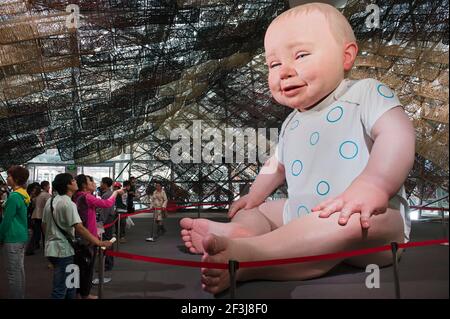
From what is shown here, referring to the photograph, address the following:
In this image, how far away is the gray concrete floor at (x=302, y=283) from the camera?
85.3 inches

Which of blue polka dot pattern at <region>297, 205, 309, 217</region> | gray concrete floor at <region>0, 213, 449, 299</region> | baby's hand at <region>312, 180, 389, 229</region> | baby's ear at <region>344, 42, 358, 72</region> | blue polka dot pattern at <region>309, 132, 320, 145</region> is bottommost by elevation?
gray concrete floor at <region>0, 213, 449, 299</region>

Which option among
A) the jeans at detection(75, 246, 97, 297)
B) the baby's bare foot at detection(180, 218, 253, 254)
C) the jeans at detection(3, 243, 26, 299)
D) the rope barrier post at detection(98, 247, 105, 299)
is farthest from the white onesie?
the jeans at detection(3, 243, 26, 299)

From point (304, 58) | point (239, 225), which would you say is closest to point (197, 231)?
point (239, 225)

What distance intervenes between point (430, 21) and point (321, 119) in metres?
3.73

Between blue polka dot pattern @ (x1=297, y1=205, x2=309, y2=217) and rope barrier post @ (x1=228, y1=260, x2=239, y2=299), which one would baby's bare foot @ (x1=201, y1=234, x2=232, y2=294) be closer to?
rope barrier post @ (x1=228, y1=260, x2=239, y2=299)

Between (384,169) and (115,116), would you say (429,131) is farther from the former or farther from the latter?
(115,116)

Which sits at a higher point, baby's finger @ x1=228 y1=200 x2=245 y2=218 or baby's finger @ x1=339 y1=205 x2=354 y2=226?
baby's finger @ x1=228 y1=200 x2=245 y2=218

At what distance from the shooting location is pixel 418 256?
97.7 inches

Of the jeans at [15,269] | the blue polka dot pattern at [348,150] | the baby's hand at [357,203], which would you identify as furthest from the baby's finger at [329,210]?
the jeans at [15,269]

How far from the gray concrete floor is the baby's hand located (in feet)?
1.25

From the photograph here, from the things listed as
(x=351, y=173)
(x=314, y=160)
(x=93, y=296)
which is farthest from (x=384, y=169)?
(x=93, y=296)

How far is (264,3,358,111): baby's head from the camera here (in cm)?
235

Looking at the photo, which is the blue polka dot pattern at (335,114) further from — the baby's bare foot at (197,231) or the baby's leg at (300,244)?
the baby's bare foot at (197,231)

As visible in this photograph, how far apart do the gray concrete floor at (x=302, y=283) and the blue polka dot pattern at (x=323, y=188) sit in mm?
445
